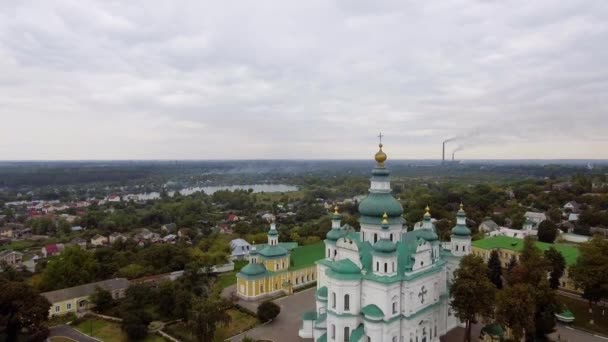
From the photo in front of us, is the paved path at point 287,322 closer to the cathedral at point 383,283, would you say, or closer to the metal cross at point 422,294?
the cathedral at point 383,283

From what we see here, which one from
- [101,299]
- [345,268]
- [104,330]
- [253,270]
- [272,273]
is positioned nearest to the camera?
[345,268]

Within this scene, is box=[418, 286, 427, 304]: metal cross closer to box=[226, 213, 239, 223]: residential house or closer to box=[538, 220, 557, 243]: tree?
box=[538, 220, 557, 243]: tree

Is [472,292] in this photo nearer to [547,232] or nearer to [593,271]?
[593,271]

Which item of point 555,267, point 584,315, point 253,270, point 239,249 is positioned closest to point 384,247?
point 253,270

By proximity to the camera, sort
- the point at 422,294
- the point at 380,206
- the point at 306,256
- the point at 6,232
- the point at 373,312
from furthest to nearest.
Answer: the point at 6,232 < the point at 306,256 < the point at 422,294 < the point at 380,206 < the point at 373,312

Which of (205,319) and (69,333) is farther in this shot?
(69,333)

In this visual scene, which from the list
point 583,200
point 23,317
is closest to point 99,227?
point 23,317
